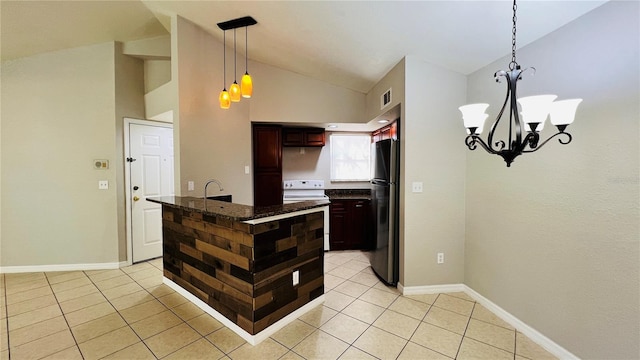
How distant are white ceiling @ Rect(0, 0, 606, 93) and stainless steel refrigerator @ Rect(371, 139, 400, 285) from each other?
3.37 feet

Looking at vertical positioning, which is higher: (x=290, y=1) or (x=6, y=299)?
(x=290, y=1)

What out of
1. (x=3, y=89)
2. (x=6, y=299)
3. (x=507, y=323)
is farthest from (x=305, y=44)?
(x=6, y=299)

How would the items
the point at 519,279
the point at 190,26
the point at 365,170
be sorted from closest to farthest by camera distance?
the point at 519,279, the point at 190,26, the point at 365,170

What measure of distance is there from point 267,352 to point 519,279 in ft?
7.08

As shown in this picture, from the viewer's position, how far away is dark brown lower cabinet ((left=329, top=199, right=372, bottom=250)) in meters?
4.24

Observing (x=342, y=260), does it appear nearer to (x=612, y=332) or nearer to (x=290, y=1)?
(x=612, y=332)

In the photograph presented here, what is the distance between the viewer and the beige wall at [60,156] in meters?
3.33

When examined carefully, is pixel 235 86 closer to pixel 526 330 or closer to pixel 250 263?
pixel 250 263

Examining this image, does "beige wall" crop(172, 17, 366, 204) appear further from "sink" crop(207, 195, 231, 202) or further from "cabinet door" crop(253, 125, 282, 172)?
"cabinet door" crop(253, 125, 282, 172)

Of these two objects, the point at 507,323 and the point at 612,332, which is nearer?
the point at 612,332

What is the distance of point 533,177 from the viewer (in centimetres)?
206

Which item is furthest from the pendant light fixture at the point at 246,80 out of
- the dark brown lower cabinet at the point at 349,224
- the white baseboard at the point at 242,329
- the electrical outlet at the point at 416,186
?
the dark brown lower cabinet at the point at 349,224

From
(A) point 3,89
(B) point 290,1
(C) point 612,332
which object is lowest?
(C) point 612,332

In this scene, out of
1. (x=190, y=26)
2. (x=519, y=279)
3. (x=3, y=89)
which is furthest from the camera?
(x=3, y=89)
